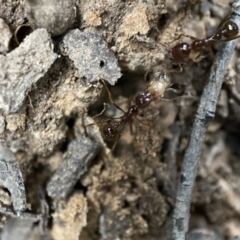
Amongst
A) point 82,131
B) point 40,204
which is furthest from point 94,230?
point 82,131

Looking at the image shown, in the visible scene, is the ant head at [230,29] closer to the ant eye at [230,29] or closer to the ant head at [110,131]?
the ant eye at [230,29]

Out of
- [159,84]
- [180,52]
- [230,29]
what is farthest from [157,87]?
[230,29]

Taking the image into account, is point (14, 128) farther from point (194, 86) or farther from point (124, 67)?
point (194, 86)

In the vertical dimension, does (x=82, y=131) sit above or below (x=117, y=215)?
above

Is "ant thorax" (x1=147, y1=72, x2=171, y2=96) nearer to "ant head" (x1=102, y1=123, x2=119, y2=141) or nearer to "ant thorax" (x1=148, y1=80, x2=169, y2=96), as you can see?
"ant thorax" (x1=148, y1=80, x2=169, y2=96)

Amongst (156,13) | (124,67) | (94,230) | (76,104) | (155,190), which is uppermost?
(156,13)

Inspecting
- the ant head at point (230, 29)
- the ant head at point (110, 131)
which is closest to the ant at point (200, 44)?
the ant head at point (230, 29)
